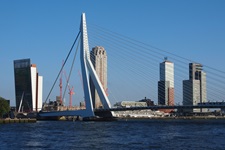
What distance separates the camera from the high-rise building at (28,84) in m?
168

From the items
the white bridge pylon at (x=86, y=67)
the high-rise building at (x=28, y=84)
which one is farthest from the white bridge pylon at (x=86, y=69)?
the high-rise building at (x=28, y=84)

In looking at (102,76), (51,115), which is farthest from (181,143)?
(102,76)

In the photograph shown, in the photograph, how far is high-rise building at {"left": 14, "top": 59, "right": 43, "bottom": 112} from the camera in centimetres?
16774

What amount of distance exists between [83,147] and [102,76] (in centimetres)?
9877

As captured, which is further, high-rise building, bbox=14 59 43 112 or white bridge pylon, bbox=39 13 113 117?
high-rise building, bbox=14 59 43 112

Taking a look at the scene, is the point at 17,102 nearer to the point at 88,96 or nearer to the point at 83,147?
the point at 88,96

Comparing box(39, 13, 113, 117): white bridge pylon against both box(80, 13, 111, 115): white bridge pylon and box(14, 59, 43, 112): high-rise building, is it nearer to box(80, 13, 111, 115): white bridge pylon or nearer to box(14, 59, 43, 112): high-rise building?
box(80, 13, 111, 115): white bridge pylon

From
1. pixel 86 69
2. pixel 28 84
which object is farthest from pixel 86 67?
pixel 28 84

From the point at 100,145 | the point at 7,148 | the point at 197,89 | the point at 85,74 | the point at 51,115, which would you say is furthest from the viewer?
the point at 197,89

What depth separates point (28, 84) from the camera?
168500 mm

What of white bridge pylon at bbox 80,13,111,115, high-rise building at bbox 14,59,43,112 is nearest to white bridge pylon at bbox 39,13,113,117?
white bridge pylon at bbox 80,13,111,115

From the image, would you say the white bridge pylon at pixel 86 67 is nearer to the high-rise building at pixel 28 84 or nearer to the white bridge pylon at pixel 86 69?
the white bridge pylon at pixel 86 69

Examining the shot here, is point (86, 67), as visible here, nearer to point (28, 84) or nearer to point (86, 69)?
point (86, 69)

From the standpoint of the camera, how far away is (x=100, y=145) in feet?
112
